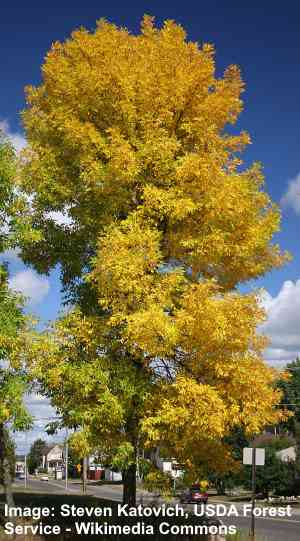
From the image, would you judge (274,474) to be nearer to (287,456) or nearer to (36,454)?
(287,456)

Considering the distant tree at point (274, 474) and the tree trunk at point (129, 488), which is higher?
the tree trunk at point (129, 488)

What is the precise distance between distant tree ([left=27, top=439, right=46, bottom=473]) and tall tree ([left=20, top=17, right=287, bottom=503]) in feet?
477

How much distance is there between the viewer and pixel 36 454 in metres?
160

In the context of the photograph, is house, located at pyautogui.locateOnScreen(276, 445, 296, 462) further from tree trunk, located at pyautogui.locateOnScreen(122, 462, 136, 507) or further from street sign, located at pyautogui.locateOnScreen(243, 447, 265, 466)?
tree trunk, located at pyautogui.locateOnScreen(122, 462, 136, 507)

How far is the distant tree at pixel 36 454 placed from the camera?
151 meters

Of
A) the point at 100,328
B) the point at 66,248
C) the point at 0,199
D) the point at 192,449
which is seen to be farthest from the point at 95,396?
the point at 0,199

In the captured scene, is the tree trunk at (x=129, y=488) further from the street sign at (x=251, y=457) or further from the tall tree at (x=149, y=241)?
the street sign at (x=251, y=457)

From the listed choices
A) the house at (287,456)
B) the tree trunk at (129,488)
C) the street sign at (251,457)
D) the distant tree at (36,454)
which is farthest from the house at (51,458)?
the tree trunk at (129,488)

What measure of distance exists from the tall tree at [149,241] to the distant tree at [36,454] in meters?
145

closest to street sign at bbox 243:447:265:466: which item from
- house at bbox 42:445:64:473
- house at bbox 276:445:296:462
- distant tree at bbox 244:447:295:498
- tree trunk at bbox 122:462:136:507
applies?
tree trunk at bbox 122:462:136:507

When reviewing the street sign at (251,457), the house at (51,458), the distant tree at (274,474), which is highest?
the street sign at (251,457)

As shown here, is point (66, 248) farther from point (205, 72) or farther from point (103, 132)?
point (205, 72)

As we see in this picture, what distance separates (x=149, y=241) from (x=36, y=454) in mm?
158849

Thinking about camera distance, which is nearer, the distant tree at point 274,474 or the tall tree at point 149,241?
the tall tree at point 149,241
